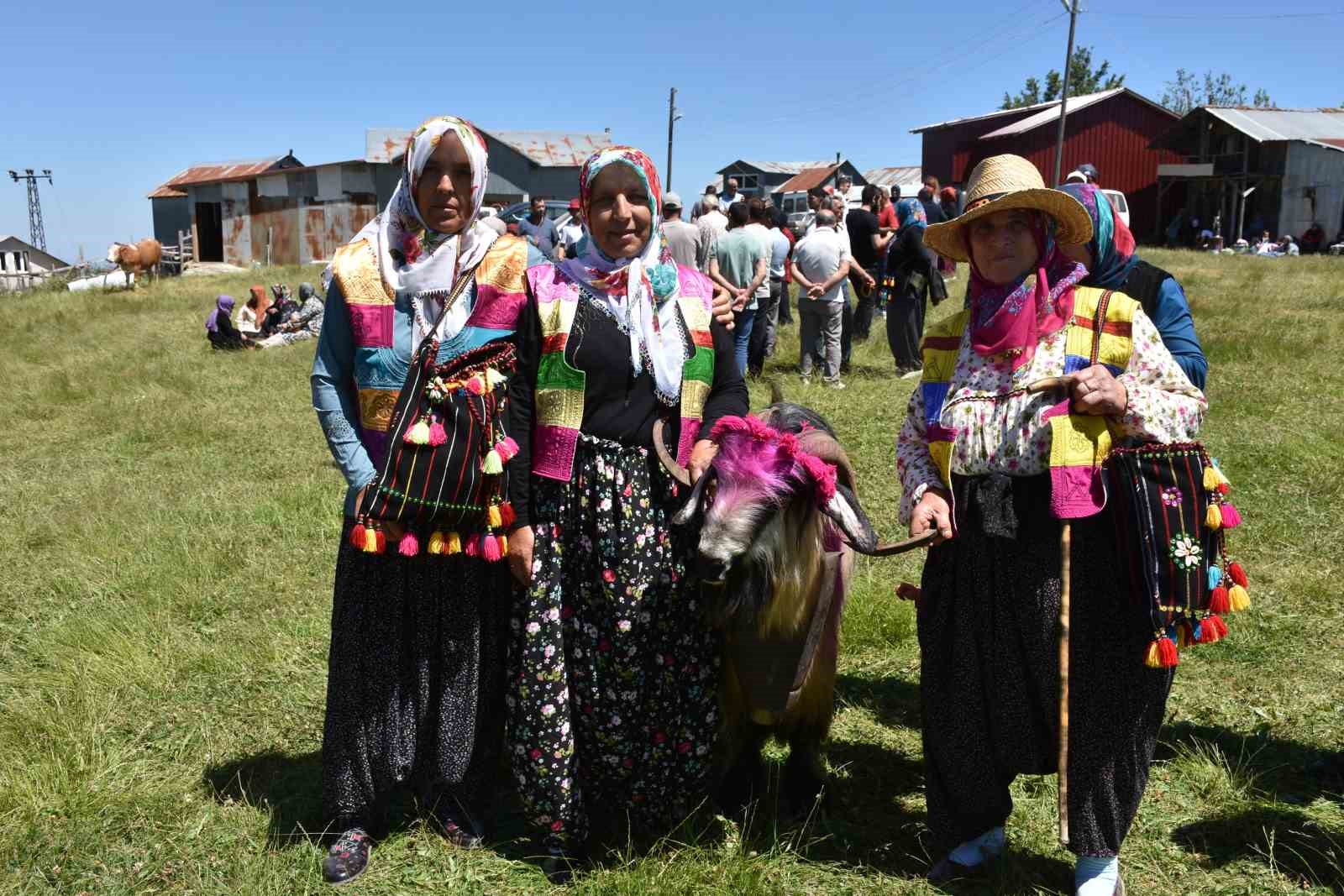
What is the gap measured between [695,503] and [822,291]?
724cm

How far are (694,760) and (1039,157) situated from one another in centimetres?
3779

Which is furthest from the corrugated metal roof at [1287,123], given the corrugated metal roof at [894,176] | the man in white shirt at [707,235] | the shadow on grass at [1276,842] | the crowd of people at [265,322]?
the shadow on grass at [1276,842]

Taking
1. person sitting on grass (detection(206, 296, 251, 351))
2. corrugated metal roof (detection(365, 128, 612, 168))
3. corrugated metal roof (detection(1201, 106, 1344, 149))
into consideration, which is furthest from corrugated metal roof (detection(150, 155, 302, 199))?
corrugated metal roof (detection(1201, 106, 1344, 149))

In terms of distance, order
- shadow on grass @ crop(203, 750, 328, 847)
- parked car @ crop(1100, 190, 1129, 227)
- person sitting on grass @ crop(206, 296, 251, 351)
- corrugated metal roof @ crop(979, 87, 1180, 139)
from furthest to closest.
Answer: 1. corrugated metal roof @ crop(979, 87, 1180, 139)
2. person sitting on grass @ crop(206, 296, 251, 351)
3. shadow on grass @ crop(203, 750, 328, 847)
4. parked car @ crop(1100, 190, 1129, 227)

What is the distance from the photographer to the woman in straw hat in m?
2.55

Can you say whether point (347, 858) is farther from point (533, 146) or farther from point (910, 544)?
point (533, 146)

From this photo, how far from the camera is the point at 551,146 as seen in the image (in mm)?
28109

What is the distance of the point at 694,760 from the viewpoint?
3.12 m

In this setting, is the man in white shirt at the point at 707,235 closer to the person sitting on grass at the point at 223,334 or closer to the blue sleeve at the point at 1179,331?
the blue sleeve at the point at 1179,331

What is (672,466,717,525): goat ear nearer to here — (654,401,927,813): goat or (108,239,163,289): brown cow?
(654,401,927,813): goat

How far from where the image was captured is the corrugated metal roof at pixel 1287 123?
3172 centimetres

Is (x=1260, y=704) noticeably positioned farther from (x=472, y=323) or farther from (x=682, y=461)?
(x=472, y=323)

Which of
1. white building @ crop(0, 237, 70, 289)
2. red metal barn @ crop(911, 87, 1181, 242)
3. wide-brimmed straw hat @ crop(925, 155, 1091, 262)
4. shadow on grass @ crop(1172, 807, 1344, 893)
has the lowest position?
shadow on grass @ crop(1172, 807, 1344, 893)

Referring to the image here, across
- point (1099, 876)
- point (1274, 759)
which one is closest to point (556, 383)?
point (1099, 876)
